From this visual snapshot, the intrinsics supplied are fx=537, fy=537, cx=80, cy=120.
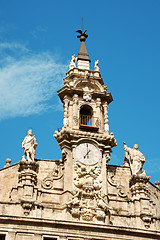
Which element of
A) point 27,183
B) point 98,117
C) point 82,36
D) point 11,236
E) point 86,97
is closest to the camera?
point 11,236

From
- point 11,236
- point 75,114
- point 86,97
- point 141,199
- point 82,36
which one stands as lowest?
point 11,236

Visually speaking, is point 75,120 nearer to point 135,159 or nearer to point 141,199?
point 135,159

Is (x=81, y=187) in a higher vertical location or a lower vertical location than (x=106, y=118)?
lower

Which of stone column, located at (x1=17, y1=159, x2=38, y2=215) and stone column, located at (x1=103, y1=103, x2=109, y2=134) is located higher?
stone column, located at (x1=103, y1=103, x2=109, y2=134)

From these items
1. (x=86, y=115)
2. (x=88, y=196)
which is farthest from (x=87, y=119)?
(x=88, y=196)

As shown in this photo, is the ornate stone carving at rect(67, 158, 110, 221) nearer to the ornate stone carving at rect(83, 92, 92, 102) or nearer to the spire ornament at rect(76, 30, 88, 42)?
the ornate stone carving at rect(83, 92, 92, 102)

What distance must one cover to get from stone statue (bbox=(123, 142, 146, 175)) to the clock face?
2264mm

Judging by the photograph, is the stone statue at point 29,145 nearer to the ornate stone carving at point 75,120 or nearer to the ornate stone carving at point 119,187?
the ornate stone carving at point 75,120

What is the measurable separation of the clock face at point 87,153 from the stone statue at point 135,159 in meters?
2.26

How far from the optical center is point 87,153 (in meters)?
33.1

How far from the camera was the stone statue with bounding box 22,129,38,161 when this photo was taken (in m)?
32.6

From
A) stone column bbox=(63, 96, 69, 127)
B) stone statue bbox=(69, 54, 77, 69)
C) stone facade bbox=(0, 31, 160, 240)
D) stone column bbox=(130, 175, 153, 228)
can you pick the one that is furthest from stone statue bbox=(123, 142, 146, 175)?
stone statue bbox=(69, 54, 77, 69)

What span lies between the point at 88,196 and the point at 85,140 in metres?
3.88

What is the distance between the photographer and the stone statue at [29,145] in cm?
3256
